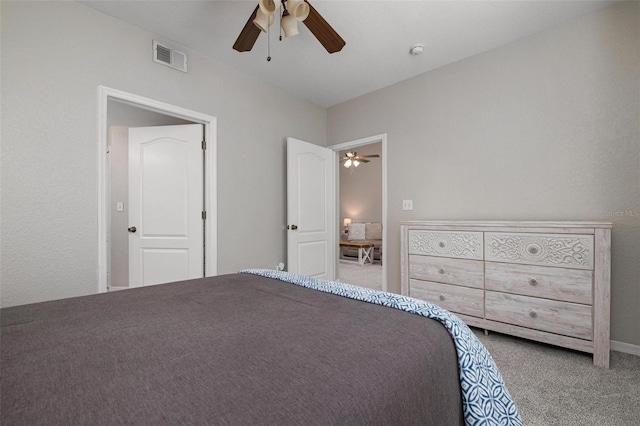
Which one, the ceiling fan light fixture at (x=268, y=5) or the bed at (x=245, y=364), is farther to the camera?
the ceiling fan light fixture at (x=268, y=5)

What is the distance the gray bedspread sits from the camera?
20.5 inches

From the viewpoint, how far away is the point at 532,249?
87.4 inches

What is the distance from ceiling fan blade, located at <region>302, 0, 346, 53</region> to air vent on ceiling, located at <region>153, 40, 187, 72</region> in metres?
1.44

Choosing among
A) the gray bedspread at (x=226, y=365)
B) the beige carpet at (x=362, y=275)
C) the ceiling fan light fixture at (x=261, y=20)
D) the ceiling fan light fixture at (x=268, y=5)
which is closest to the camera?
the gray bedspread at (x=226, y=365)

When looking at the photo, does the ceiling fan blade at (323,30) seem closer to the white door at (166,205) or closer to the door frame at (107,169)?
the door frame at (107,169)

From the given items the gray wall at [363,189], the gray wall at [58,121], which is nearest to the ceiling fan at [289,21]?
the gray wall at [58,121]

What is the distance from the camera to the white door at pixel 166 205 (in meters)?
3.04

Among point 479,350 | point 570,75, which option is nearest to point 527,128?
point 570,75

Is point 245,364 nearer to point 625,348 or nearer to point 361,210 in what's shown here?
point 625,348

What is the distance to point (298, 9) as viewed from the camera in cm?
180

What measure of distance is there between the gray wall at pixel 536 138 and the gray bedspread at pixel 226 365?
7.34 feet

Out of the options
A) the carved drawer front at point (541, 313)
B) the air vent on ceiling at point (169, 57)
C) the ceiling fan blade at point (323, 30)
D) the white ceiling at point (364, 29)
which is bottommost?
the carved drawer front at point (541, 313)

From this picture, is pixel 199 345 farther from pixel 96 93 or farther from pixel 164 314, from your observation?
pixel 96 93

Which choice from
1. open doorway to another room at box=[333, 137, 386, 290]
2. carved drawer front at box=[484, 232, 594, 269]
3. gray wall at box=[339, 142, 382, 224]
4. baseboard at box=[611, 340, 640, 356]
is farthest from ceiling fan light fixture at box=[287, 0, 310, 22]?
gray wall at box=[339, 142, 382, 224]
